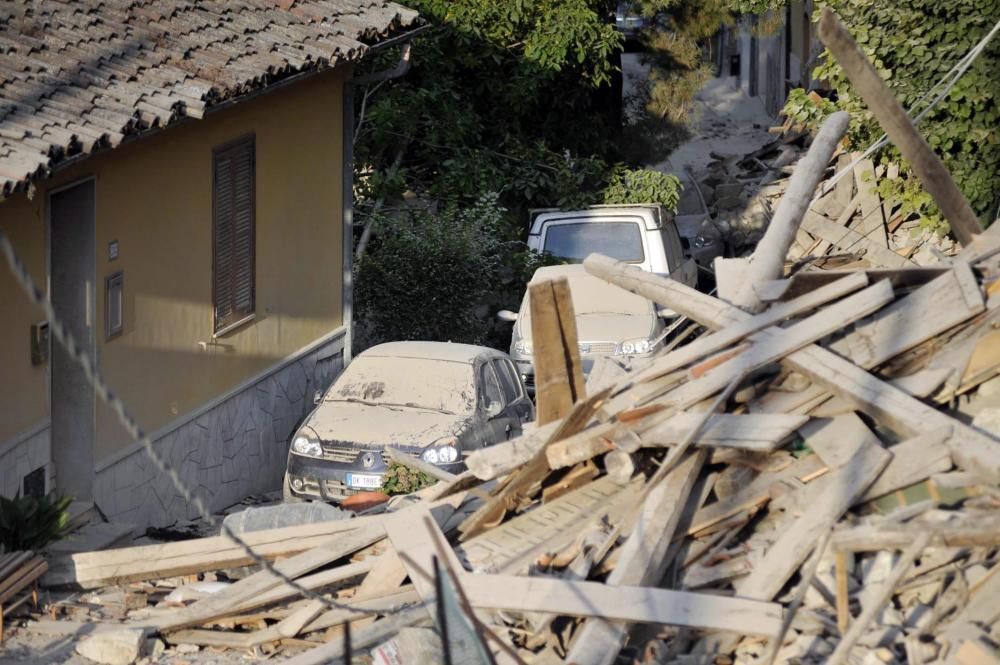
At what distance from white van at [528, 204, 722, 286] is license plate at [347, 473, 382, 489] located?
6.93 metres

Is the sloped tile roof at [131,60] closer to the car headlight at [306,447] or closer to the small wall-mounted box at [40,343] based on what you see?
the small wall-mounted box at [40,343]

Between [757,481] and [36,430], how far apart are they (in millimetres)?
5575

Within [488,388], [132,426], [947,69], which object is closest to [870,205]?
[947,69]

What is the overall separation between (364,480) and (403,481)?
1.40ft

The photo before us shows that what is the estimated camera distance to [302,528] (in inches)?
350

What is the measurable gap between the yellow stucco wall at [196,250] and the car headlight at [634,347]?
336cm

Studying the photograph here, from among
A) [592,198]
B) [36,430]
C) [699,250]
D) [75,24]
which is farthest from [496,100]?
[36,430]

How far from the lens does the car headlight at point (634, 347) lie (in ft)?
52.5

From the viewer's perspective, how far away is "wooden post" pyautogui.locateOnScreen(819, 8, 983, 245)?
915 cm

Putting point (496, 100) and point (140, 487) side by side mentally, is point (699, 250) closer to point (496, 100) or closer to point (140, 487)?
point (496, 100)

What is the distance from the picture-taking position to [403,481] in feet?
38.1

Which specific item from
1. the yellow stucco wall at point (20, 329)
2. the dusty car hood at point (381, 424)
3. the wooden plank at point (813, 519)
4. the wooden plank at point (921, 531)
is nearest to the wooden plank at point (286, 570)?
the wooden plank at point (813, 519)

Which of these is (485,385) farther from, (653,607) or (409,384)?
(653,607)

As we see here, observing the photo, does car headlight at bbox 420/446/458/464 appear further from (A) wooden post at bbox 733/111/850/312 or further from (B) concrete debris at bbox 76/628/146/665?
(B) concrete debris at bbox 76/628/146/665
